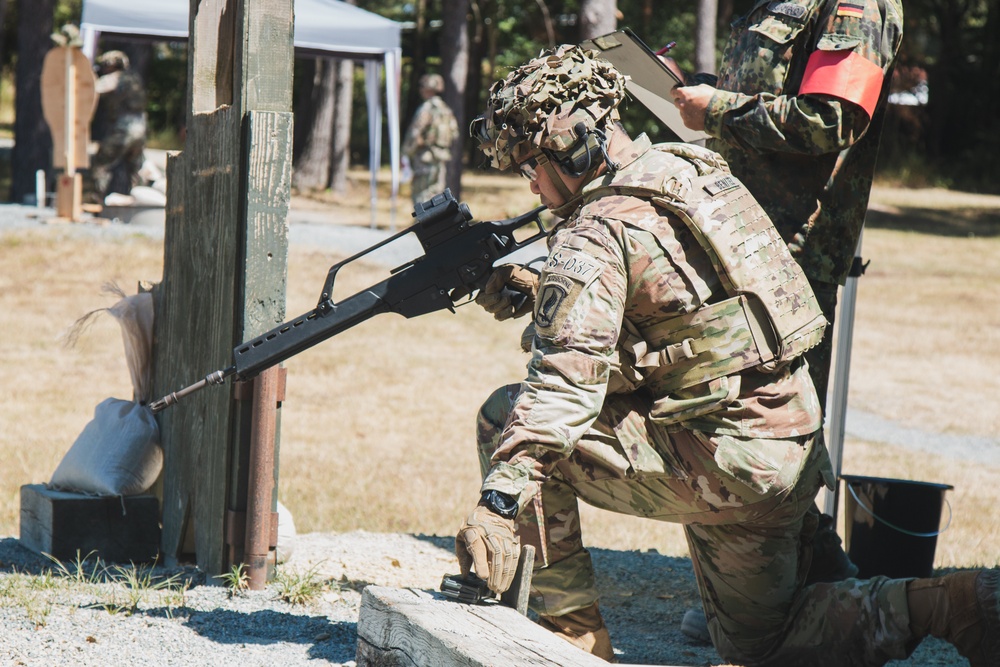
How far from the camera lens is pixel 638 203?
2498 millimetres

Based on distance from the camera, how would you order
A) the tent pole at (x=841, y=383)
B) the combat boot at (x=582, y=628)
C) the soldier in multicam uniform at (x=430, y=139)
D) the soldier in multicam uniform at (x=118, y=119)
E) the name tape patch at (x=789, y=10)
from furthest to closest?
the soldier in multicam uniform at (x=430, y=139)
the soldier in multicam uniform at (x=118, y=119)
the tent pole at (x=841, y=383)
the name tape patch at (x=789, y=10)
the combat boot at (x=582, y=628)

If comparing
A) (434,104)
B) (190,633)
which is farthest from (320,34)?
(190,633)

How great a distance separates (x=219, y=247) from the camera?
354 centimetres

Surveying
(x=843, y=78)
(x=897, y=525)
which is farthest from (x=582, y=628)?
(x=843, y=78)

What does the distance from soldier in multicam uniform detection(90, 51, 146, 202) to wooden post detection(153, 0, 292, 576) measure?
33.5ft

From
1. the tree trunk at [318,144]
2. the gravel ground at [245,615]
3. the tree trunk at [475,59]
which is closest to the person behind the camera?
the gravel ground at [245,615]

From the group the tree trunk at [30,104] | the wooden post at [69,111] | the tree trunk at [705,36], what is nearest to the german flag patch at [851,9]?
the wooden post at [69,111]

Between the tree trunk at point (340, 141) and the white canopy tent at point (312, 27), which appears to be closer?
→ the white canopy tent at point (312, 27)

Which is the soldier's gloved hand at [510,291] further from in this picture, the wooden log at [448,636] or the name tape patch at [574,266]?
the wooden log at [448,636]

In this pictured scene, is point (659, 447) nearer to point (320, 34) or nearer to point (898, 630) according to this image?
point (898, 630)

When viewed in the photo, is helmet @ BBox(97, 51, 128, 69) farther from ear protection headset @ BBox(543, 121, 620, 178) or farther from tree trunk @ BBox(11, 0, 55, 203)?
ear protection headset @ BBox(543, 121, 620, 178)

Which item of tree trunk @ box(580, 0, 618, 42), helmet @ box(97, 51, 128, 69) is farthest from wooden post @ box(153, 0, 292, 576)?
helmet @ box(97, 51, 128, 69)

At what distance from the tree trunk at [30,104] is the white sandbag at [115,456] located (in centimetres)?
1196

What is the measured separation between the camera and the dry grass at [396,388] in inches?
217
